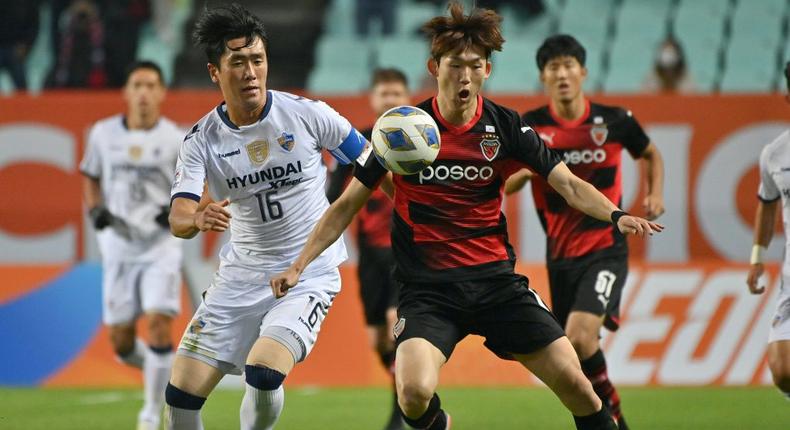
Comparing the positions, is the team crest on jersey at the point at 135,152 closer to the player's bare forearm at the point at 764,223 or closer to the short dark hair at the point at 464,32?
the short dark hair at the point at 464,32

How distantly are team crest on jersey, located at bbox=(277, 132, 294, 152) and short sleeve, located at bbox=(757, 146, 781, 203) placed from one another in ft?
9.95

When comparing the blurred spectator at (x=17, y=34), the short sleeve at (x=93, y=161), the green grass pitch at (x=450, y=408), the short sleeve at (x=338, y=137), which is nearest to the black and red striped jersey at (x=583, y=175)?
the green grass pitch at (x=450, y=408)

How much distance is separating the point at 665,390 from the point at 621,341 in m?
0.64

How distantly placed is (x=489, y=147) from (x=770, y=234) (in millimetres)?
2705

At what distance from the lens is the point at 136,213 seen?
9578 millimetres

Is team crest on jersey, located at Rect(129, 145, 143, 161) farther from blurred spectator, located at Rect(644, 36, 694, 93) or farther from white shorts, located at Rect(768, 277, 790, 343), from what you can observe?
blurred spectator, located at Rect(644, 36, 694, 93)

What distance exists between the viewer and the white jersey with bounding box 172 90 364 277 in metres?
6.50

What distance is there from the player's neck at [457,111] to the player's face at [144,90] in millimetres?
3922

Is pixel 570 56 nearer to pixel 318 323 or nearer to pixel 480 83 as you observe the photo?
pixel 480 83

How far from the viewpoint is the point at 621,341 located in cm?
1214

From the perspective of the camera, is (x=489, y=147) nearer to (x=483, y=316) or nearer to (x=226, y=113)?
(x=483, y=316)

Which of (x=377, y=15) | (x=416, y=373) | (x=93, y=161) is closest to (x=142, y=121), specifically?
(x=93, y=161)

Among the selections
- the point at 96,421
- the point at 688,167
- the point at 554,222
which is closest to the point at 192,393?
the point at 554,222

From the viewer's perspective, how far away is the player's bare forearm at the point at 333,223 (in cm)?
620
